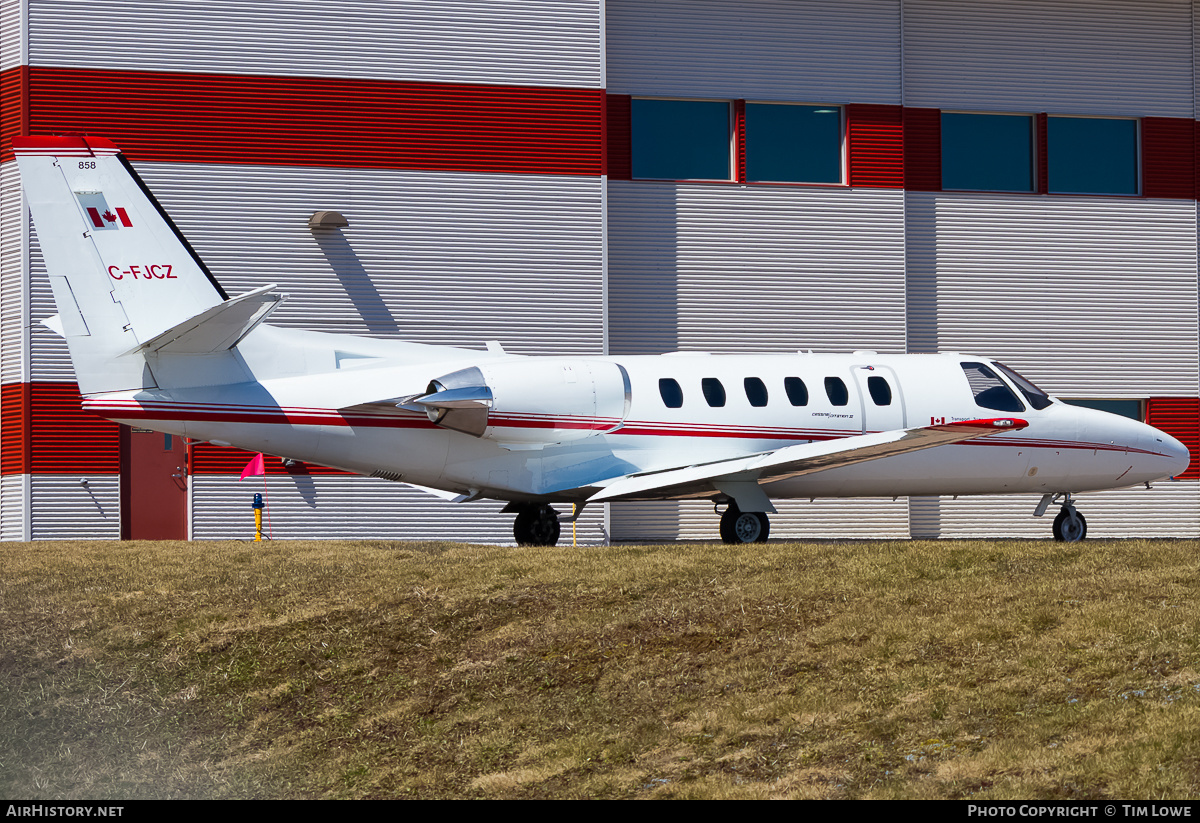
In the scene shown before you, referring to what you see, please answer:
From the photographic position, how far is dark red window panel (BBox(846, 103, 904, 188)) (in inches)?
1092

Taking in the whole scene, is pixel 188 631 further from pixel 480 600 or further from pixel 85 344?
pixel 85 344

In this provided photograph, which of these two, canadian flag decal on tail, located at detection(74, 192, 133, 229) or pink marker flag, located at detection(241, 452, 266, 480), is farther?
pink marker flag, located at detection(241, 452, 266, 480)

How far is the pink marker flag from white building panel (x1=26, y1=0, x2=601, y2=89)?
7597mm

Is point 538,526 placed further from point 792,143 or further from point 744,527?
point 792,143

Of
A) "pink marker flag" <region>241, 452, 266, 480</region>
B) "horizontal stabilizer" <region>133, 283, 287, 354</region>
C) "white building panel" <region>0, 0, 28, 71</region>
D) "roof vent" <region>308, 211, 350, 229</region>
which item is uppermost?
"white building panel" <region>0, 0, 28, 71</region>

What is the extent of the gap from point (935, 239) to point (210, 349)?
17.9 metres

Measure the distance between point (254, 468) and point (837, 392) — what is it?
37.6ft

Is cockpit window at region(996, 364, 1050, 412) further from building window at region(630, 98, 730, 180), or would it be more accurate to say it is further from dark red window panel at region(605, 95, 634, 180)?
dark red window panel at region(605, 95, 634, 180)

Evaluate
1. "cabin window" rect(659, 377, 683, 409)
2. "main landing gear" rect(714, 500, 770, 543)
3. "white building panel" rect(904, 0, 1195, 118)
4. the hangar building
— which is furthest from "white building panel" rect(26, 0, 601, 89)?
"main landing gear" rect(714, 500, 770, 543)

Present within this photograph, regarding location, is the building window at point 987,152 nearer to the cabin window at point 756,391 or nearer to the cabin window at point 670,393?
the cabin window at point 756,391

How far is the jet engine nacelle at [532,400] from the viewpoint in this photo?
55.4 ft

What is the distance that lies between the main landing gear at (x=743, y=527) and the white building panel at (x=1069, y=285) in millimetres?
11901

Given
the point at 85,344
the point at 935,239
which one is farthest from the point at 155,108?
the point at 935,239

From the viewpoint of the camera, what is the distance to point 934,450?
1986 centimetres
